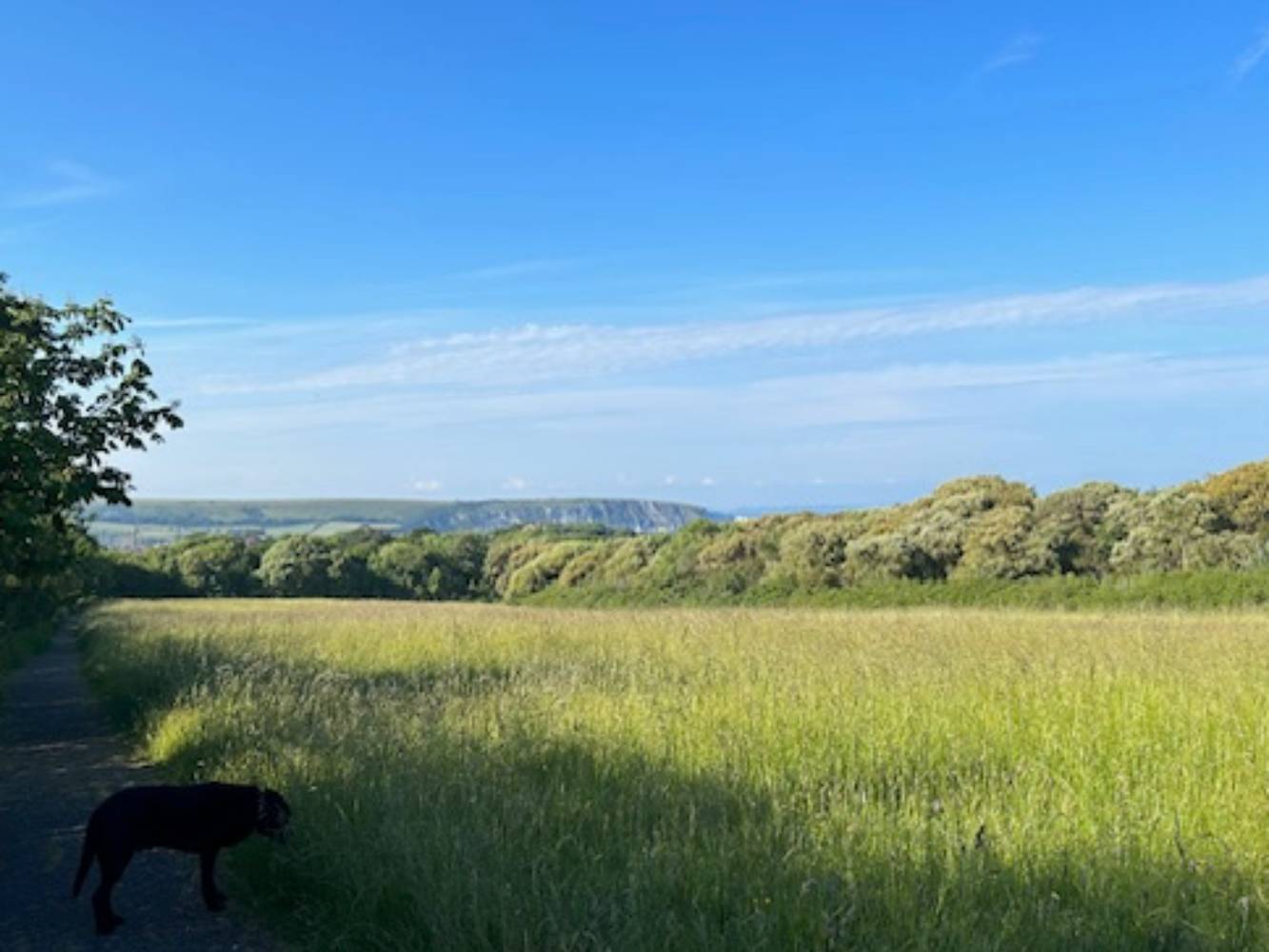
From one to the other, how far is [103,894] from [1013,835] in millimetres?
4812

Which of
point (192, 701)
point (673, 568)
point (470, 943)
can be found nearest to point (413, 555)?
point (673, 568)

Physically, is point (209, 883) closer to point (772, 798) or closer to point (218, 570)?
point (772, 798)

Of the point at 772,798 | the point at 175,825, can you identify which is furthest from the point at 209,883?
the point at 772,798

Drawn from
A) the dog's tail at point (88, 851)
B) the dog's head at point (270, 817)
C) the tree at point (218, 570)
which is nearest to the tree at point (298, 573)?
the tree at point (218, 570)

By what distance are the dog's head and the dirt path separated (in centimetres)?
50

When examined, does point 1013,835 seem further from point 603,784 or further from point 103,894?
point 103,894

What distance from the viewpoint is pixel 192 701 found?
34.1ft

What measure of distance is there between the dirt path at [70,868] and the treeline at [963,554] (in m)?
27.3

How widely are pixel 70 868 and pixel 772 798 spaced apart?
481 cm

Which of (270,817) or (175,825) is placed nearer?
(175,825)

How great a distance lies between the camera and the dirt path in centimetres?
527

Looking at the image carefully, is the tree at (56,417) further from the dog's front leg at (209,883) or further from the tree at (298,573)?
the tree at (298,573)

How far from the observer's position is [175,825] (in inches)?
216

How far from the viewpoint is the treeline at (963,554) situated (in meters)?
34.2
